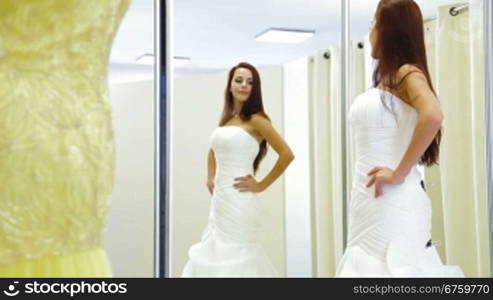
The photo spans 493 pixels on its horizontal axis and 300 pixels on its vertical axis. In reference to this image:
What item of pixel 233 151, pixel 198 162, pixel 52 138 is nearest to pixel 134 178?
pixel 198 162

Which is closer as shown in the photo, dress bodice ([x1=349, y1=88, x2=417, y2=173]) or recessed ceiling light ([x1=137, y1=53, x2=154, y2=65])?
dress bodice ([x1=349, y1=88, x2=417, y2=173])

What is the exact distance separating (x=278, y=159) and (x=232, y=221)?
0.78ft

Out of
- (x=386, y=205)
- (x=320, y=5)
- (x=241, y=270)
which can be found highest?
(x=320, y=5)

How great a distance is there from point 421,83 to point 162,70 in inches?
31.0

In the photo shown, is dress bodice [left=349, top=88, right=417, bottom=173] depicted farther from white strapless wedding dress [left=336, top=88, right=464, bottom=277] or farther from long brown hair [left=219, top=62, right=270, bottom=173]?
long brown hair [left=219, top=62, right=270, bottom=173]

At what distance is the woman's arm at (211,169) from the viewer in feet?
5.47

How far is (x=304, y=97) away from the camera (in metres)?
1.74

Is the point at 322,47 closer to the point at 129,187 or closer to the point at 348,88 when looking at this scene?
the point at 348,88

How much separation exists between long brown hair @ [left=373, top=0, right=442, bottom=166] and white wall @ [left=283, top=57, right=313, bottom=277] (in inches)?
14.3

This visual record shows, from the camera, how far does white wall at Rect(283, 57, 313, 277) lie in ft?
5.61

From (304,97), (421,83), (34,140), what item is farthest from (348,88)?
(34,140)

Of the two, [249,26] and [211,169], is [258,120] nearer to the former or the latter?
[211,169]

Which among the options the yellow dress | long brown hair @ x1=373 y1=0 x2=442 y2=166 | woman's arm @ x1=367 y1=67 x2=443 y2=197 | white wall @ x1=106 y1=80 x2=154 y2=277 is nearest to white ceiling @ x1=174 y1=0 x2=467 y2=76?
white wall @ x1=106 y1=80 x2=154 y2=277

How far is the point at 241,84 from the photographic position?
5.50ft
